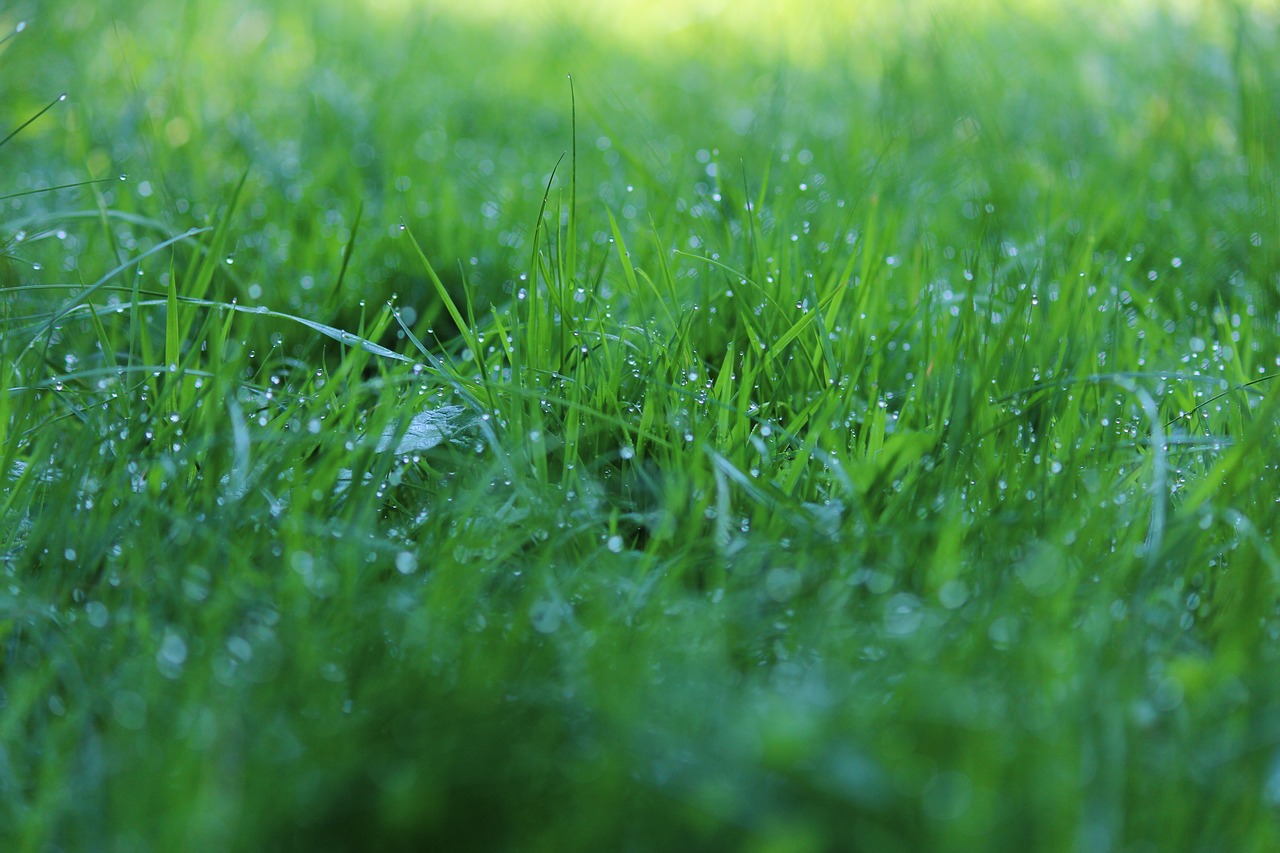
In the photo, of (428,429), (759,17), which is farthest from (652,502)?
(759,17)

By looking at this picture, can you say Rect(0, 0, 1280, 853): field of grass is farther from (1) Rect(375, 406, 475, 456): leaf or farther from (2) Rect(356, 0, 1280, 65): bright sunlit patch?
(2) Rect(356, 0, 1280, 65): bright sunlit patch

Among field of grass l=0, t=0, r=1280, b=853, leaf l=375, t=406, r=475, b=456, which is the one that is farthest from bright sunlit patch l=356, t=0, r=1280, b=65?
leaf l=375, t=406, r=475, b=456

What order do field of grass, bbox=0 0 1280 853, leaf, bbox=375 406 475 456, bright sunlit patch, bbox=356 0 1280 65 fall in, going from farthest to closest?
bright sunlit patch, bbox=356 0 1280 65 → leaf, bbox=375 406 475 456 → field of grass, bbox=0 0 1280 853

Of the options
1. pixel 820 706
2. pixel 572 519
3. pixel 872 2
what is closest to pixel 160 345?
pixel 572 519

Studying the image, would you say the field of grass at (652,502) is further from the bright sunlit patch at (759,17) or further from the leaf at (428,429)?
the bright sunlit patch at (759,17)

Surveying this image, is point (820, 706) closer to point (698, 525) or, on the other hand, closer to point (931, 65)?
point (698, 525)

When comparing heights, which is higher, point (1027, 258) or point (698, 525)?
point (1027, 258)

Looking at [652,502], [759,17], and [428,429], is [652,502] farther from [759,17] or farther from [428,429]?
[759,17]

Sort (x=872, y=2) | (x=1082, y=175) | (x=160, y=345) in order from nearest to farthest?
(x=160, y=345) < (x=1082, y=175) < (x=872, y=2)
